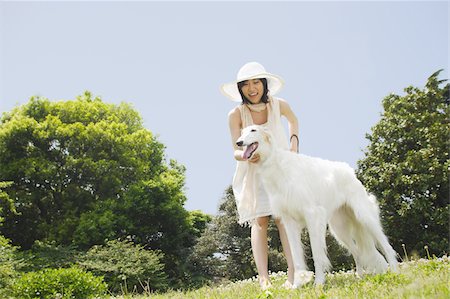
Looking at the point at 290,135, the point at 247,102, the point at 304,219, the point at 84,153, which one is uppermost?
the point at 84,153

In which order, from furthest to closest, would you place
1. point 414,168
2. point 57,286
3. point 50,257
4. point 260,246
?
point 50,257 < point 414,168 < point 57,286 < point 260,246

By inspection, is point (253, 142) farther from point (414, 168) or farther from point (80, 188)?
point (80, 188)

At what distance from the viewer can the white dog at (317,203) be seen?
451cm

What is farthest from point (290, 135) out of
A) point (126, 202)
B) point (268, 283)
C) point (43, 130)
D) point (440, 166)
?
point (43, 130)

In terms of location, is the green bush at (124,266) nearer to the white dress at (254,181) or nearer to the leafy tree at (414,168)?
the leafy tree at (414,168)

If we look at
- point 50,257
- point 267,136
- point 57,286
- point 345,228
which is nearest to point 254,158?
point 267,136

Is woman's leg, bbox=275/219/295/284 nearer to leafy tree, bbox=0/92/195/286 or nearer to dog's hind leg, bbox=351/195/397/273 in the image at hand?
dog's hind leg, bbox=351/195/397/273

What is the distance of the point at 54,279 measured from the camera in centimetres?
1101

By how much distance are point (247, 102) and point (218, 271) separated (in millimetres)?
17043

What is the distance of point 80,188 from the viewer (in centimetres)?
2523

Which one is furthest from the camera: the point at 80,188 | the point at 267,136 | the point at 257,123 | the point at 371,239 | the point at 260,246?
the point at 80,188

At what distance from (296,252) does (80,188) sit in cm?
2248

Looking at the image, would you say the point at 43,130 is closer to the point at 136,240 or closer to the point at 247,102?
the point at 136,240

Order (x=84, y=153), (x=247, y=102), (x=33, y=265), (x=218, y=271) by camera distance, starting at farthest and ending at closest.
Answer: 1. (x=84, y=153)
2. (x=218, y=271)
3. (x=33, y=265)
4. (x=247, y=102)
